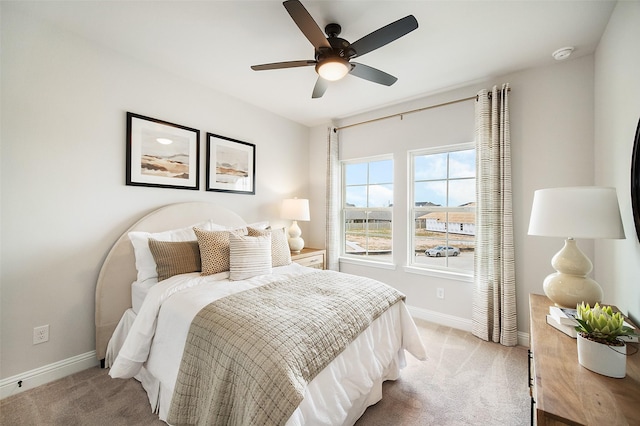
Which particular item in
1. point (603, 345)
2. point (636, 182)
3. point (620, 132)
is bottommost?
point (603, 345)

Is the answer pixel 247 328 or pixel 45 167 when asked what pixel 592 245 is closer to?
pixel 247 328

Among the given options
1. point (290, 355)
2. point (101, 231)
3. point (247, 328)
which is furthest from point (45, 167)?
point (290, 355)

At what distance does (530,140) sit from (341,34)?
2.05 metres

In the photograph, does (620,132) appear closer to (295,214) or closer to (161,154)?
(295,214)

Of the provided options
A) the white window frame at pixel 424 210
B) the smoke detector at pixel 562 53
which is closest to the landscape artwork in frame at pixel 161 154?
the white window frame at pixel 424 210

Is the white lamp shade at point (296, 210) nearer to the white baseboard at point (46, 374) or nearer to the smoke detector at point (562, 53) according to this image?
the white baseboard at point (46, 374)

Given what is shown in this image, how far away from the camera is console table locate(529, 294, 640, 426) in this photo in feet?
2.51

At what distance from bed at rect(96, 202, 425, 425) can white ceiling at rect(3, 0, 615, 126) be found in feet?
4.68

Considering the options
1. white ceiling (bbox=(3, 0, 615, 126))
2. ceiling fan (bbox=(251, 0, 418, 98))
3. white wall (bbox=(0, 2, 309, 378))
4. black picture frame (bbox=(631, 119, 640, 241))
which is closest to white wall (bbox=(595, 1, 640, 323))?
black picture frame (bbox=(631, 119, 640, 241))

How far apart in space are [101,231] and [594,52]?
4463mm

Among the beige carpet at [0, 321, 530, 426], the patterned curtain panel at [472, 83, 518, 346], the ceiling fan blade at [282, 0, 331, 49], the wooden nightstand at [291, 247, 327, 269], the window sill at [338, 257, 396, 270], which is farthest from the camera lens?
the window sill at [338, 257, 396, 270]

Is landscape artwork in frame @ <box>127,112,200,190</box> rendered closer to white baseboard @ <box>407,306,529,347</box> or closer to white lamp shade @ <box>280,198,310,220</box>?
white lamp shade @ <box>280,198,310,220</box>

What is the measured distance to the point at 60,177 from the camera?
1998mm

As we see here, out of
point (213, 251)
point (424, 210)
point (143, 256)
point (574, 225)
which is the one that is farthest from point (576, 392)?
point (143, 256)
